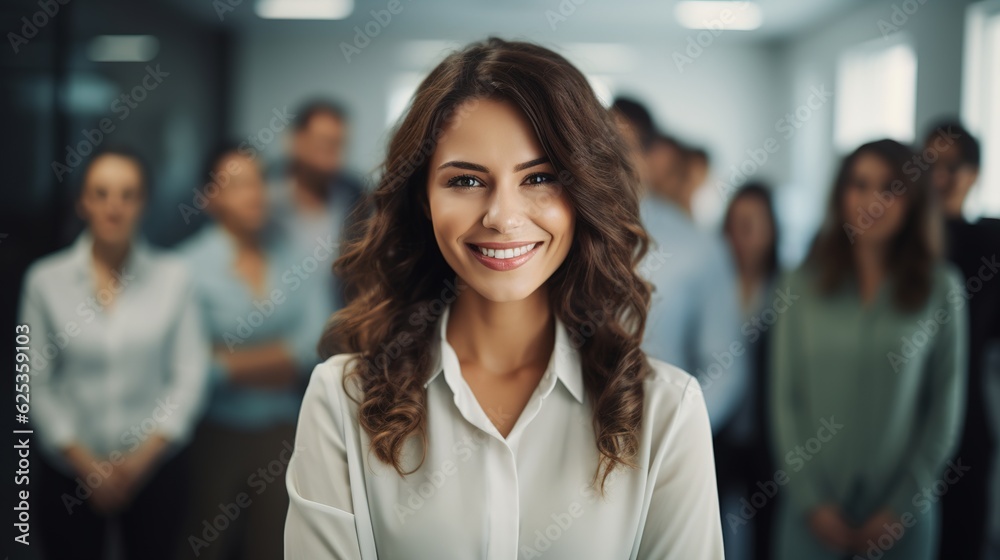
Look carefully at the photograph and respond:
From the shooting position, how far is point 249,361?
2629 mm

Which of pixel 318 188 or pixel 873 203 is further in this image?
pixel 318 188

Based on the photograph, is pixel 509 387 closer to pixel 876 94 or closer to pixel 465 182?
pixel 465 182

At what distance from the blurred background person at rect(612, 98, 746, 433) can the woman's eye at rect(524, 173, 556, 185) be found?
1.43 meters

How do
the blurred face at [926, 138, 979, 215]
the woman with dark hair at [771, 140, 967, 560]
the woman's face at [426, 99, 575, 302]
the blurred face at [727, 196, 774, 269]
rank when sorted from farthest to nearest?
1. the blurred face at [727, 196, 774, 269]
2. the blurred face at [926, 138, 979, 215]
3. the woman with dark hair at [771, 140, 967, 560]
4. the woman's face at [426, 99, 575, 302]

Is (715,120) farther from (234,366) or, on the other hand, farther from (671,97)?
(234,366)

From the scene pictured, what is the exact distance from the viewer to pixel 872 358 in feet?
7.82

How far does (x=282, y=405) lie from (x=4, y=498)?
0.92 metres

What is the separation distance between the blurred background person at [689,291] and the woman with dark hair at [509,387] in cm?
132

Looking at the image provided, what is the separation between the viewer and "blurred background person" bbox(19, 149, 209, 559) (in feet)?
8.06

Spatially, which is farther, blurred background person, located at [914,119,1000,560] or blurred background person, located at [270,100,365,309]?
blurred background person, located at [270,100,365,309]

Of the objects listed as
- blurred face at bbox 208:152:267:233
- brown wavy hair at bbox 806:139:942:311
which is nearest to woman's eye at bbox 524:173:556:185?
brown wavy hair at bbox 806:139:942:311

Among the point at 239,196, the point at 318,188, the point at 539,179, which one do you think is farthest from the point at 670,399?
the point at 239,196

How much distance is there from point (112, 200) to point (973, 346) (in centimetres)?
310

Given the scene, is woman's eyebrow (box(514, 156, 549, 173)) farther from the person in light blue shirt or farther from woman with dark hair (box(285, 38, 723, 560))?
the person in light blue shirt
